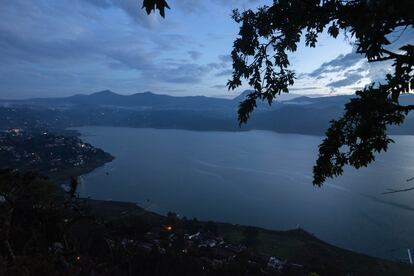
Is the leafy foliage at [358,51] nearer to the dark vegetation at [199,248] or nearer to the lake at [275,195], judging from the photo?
the dark vegetation at [199,248]

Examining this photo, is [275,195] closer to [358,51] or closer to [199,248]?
[199,248]

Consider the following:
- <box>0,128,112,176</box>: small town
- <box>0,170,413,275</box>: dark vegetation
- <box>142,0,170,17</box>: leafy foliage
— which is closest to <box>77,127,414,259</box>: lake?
<box>0,170,413,275</box>: dark vegetation

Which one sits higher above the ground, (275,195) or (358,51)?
(358,51)

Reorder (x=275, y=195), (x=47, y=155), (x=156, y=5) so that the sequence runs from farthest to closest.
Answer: (x=47, y=155)
(x=275, y=195)
(x=156, y=5)

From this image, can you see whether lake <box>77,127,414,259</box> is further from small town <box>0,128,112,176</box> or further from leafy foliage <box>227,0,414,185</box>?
leafy foliage <box>227,0,414,185</box>

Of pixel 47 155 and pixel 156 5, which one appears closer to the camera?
pixel 156 5

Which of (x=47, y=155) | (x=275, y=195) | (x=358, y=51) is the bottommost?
(x=275, y=195)

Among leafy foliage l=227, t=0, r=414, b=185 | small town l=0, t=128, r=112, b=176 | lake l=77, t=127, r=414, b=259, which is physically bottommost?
lake l=77, t=127, r=414, b=259

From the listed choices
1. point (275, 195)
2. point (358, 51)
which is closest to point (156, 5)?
point (358, 51)

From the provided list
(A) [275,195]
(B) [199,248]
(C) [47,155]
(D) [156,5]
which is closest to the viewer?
(D) [156,5]
